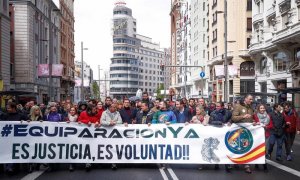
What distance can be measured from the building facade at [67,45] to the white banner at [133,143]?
201 ft

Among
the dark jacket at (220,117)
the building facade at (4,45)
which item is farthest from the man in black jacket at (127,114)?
the building facade at (4,45)

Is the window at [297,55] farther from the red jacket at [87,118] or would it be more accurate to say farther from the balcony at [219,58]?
the red jacket at [87,118]

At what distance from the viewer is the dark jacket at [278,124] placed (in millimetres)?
13008

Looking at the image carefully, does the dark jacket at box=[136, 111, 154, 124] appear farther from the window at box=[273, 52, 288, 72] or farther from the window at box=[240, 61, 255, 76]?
the window at box=[240, 61, 255, 76]

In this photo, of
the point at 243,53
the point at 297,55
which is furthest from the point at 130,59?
the point at 297,55

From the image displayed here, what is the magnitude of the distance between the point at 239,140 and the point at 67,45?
71.0 m

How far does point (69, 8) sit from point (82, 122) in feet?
250

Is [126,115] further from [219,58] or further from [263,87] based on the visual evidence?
[219,58]

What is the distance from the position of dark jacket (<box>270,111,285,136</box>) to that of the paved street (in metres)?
1.59

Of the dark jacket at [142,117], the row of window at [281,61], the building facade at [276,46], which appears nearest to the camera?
the dark jacket at [142,117]

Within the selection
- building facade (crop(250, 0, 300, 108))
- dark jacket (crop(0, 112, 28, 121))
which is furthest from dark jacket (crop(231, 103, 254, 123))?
building facade (crop(250, 0, 300, 108))

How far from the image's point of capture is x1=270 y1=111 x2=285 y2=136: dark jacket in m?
13.0

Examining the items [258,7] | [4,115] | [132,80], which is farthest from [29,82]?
[132,80]

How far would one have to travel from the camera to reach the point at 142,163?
1116 centimetres
